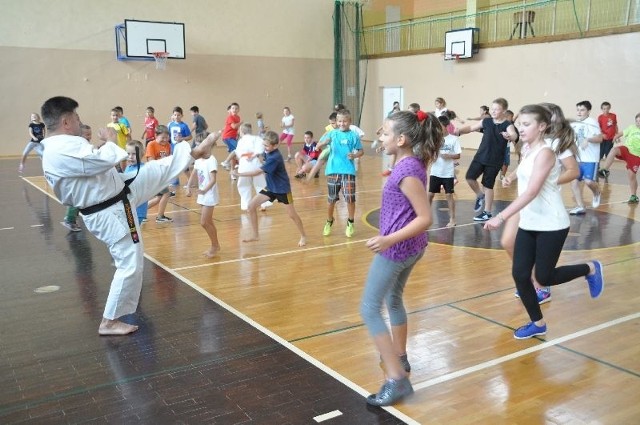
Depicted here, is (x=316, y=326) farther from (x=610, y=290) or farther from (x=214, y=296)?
(x=610, y=290)

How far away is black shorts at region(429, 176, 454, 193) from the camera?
8.62 meters

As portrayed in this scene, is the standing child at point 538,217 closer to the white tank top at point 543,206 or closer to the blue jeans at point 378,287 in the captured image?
the white tank top at point 543,206

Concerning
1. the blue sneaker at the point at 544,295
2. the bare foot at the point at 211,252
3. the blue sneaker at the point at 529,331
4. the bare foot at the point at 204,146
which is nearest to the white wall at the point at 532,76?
the blue sneaker at the point at 544,295

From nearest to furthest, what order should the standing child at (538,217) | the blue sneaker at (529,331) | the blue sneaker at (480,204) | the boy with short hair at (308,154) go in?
the standing child at (538,217) → the blue sneaker at (529,331) → the blue sneaker at (480,204) → the boy with short hair at (308,154)

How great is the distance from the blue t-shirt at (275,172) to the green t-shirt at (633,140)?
667 cm

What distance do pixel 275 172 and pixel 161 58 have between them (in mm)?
15996

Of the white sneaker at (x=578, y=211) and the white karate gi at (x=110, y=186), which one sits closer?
the white karate gi at (x=110, y=186)

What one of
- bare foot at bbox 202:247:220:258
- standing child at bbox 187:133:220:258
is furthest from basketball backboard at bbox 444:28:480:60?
bare foot at bbox 202:247:220:258

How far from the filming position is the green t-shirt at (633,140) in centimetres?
1012

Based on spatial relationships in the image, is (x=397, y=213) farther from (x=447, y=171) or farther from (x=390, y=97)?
(x=390, y=97)

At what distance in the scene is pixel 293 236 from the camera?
→ 26.6 feet

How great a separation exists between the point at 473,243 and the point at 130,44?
16.8 meters

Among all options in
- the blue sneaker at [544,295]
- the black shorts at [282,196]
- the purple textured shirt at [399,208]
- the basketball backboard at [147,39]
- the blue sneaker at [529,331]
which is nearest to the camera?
the purple textured shirt at [399,208]

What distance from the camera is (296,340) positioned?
4.46 meters
